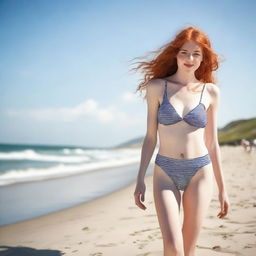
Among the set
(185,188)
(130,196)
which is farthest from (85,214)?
(185,188)

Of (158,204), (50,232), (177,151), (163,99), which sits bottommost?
(50,232)

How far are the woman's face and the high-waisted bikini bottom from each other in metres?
0.86

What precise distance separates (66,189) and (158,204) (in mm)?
7569

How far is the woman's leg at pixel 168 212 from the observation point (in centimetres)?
248

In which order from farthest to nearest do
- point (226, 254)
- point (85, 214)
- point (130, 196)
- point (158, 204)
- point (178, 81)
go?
point (130, 196), point (85, 214), point (226, 254), point (178, 81), point (158, 204)

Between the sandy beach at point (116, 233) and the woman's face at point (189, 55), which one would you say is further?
the sandy beach at point (116, 233)

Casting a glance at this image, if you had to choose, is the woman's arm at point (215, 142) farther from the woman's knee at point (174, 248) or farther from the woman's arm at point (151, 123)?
the woman's knee at point (174, 248)

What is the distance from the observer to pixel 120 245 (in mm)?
4488

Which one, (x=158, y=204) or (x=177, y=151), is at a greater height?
(x=177, y=151)

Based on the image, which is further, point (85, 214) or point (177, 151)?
point (85, 214)

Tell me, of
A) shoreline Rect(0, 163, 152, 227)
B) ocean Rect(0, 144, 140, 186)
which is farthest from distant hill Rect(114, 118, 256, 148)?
shoreline Rect(0, 163, 152, 227)

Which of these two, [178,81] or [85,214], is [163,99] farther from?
[85,214]

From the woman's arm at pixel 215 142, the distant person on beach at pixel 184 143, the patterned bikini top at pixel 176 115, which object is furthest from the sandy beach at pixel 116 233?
the patterned bikini top at pixel 176 115

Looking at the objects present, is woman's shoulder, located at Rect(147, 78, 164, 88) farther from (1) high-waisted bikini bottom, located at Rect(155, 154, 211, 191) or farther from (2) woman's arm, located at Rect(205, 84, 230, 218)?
(1) high-waisted bikini bottom, located at Rect(155, 154, 211, 191)
